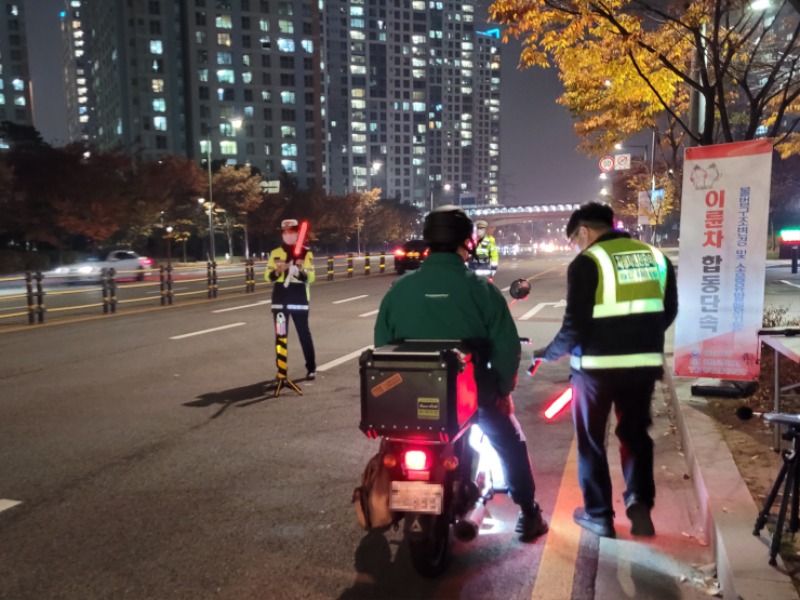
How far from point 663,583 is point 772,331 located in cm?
241

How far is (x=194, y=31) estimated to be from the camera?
322 ft

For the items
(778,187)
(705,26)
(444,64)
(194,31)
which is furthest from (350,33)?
(705,26)

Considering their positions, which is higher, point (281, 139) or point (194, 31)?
point (194, 31)

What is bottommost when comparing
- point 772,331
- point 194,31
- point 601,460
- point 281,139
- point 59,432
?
point 59,432

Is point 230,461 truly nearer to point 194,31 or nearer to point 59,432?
point 59,432

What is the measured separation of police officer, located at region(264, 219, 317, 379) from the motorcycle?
451 centimetres

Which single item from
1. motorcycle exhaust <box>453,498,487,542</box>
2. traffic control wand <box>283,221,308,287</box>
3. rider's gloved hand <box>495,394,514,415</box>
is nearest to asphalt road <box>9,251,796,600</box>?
motorcycle exhaust <box>453,498,487,542</box>

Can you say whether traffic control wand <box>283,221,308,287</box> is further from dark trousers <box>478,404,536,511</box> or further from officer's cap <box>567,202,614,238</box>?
dark trousers <box>478,404,536,511</box>

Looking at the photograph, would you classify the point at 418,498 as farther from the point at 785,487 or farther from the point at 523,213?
the point at 523,213

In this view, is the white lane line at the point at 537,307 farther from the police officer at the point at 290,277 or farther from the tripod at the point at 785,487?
the tripod at the point at 785,487

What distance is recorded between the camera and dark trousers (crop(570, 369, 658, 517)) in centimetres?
369

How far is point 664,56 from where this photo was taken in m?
7.83

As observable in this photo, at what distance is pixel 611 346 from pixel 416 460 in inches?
53.1

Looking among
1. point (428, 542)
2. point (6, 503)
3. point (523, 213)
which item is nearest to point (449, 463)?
point (428, 542)
